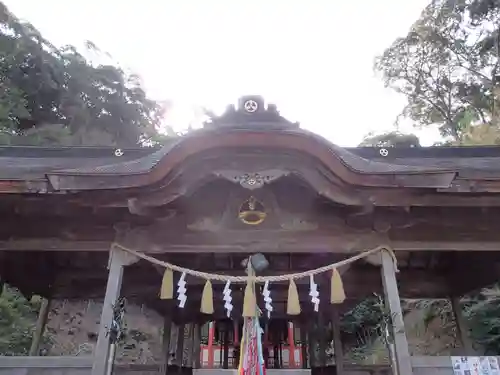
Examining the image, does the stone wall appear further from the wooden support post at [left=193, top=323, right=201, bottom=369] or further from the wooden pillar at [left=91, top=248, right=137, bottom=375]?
the wooden pillar at [left=91, top=248, right=137, bottom=375]

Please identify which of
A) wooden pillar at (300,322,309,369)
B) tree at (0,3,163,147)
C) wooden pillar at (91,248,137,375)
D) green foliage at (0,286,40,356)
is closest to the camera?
wooden pillar at (91,248,137,375)

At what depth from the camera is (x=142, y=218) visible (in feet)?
16.3

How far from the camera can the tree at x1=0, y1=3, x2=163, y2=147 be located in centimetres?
2500

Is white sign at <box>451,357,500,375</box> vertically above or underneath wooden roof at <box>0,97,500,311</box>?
underneath

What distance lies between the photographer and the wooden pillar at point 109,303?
14.2ft

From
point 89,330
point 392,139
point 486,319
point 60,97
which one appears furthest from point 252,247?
point 60,97

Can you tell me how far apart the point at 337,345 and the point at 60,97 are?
87.8 feet

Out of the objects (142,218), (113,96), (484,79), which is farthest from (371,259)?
(113,96)

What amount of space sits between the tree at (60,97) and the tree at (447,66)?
1759 centimetres

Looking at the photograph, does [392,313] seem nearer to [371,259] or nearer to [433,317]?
[371,259]

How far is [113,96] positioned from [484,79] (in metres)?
23.8

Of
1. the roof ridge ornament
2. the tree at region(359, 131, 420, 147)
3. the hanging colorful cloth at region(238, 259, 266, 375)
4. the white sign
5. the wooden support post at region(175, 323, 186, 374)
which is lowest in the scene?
the white sign

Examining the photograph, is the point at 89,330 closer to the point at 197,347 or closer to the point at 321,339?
the point at 197,347

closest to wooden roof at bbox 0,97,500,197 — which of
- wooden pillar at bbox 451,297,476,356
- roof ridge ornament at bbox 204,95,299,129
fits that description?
roof ridge ornament at bbox 204,95,299,129
